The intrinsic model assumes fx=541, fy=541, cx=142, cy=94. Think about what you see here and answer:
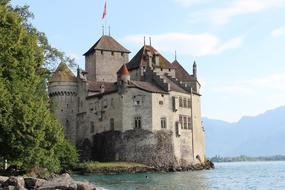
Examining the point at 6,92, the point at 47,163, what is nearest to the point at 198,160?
the point at 47,163

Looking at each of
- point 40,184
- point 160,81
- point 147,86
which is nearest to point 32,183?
point 40,184

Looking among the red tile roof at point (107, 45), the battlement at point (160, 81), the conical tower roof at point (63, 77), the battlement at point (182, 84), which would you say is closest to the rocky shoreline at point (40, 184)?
the battlement at point (160, 81)

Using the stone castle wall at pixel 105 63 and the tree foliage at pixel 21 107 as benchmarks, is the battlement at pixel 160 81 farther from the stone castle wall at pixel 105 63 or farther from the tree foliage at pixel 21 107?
the tree foliage at pixel 21 107

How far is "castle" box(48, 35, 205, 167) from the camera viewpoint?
7569 centimetres

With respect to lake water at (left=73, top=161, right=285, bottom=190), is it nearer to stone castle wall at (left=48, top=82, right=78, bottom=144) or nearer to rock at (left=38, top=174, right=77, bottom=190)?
rock at (left=38, top=174, right=77, bottom=190)

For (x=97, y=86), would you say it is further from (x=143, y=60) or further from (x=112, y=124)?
(x=112, y=124)

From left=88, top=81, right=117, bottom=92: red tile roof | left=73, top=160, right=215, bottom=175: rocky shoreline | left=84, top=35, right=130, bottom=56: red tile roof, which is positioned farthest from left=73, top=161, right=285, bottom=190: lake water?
left=84, top=35, right=130, bottom=56: red tile roof

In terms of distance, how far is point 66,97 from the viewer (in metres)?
84.8

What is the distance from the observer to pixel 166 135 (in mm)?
76875

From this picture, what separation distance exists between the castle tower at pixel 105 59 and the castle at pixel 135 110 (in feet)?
0.56

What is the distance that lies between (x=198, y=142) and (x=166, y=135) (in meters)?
9.13

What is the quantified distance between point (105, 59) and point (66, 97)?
11455 millimetres

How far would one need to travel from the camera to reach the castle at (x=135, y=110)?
75688mm

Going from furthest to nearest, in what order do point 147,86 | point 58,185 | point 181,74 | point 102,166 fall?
point 181,74, point 147,86, point 102,166, point 58,185
